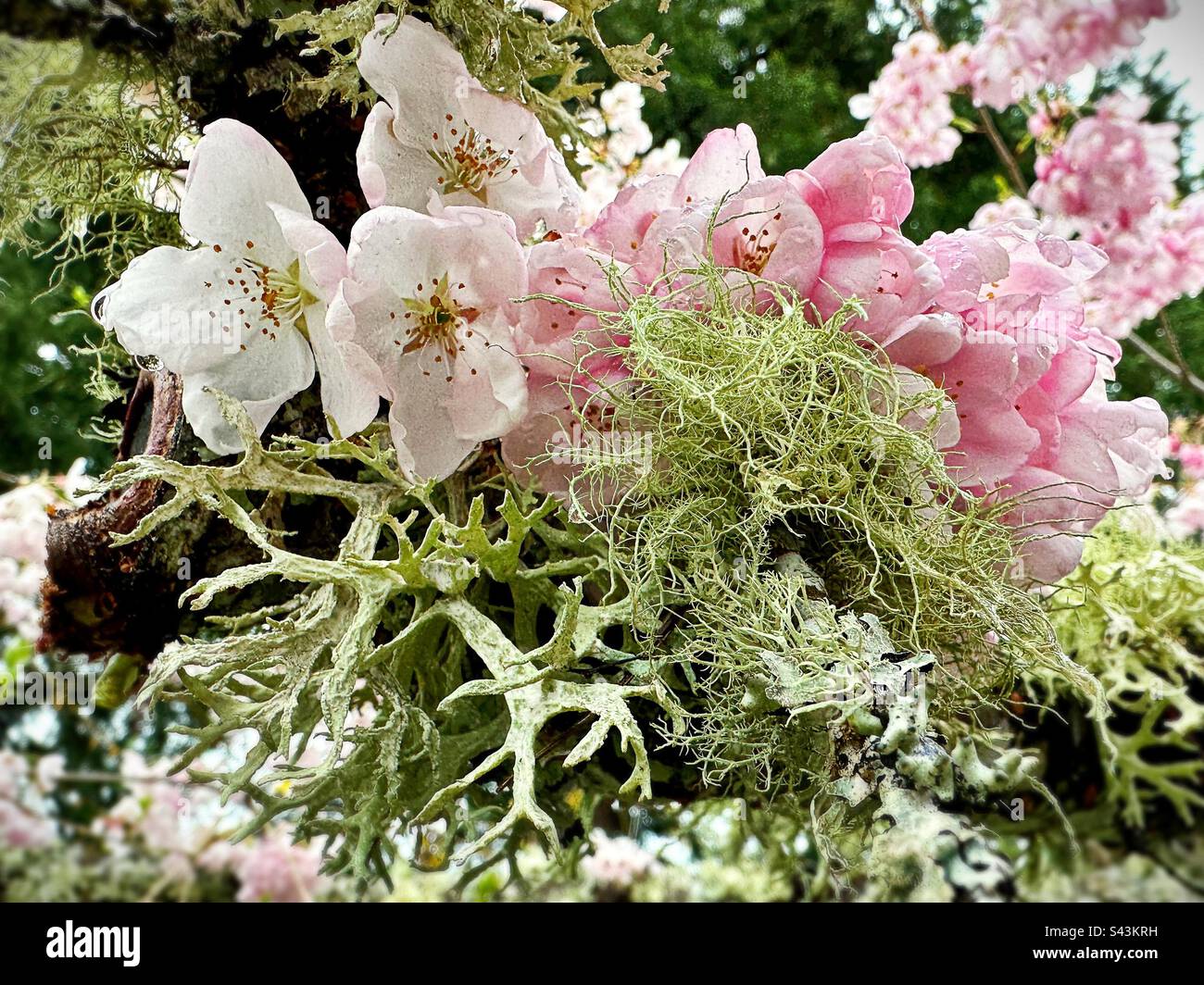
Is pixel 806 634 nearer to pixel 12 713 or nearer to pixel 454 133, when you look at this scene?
pixel 454 133

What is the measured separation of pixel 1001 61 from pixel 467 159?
1.41 meters

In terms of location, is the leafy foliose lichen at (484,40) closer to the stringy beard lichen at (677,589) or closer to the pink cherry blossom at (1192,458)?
the stringy beard lichen at (677,589)

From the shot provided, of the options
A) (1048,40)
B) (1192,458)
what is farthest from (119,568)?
(1192,458)

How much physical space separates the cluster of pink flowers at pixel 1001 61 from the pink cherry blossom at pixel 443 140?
0.34 meters

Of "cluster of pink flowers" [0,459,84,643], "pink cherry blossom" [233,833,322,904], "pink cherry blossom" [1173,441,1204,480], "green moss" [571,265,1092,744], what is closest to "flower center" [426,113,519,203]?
"green moss" [571,265,1092,744]

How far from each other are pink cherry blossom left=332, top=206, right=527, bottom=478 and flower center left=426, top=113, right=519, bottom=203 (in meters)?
0.04

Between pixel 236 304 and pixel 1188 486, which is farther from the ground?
pixel 1188 486

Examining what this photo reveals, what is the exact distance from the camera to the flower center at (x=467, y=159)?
0.45 meters

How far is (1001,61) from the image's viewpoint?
1.57m

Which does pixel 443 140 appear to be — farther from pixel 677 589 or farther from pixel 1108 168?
pixel 1108 168

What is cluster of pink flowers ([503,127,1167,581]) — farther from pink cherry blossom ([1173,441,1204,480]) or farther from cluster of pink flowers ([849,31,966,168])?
pink cherry blossom ([1173,441,1204,480])

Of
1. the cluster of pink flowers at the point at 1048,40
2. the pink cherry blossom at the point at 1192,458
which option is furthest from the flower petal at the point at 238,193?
the pink cherry blossom at the point at 1192,458

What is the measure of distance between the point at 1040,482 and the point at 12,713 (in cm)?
306
